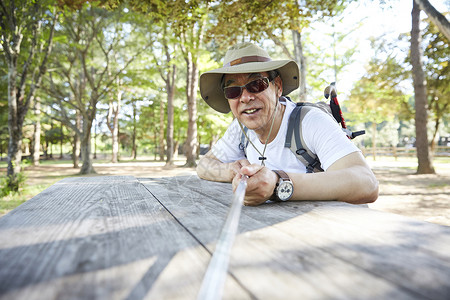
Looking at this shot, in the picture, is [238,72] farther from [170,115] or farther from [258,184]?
[170,115]

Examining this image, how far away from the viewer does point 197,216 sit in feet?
4.08

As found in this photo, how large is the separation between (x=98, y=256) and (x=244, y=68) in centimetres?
171

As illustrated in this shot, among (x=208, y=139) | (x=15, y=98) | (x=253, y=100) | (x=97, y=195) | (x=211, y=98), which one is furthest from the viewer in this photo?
(x=208, y=139)

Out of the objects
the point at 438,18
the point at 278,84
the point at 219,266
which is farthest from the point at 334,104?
the point at 438,18

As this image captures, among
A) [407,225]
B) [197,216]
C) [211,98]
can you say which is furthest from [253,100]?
[407,225]

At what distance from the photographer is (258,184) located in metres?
1.39

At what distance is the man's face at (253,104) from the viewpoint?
7.55 ft

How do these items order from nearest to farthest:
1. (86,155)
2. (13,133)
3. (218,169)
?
(218,169), (13,133), (86,155)

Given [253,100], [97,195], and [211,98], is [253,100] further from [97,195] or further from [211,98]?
[97,195]

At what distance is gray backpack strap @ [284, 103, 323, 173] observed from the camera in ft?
6.87

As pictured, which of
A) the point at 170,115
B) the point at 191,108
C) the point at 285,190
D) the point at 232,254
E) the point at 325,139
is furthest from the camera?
the point at 170,115

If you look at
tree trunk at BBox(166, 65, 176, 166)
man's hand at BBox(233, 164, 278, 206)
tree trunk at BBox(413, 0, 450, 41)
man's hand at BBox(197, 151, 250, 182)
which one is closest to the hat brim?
man's hand at BBox(197, 151, 250, 182)

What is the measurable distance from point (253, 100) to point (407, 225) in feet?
4.93

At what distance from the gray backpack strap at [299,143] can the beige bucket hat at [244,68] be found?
41 cm
